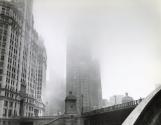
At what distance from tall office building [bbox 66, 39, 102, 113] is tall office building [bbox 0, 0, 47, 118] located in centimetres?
1700

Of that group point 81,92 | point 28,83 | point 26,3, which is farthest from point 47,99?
point 26,3

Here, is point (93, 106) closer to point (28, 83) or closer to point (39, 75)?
point (39, 75)

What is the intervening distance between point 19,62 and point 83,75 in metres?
30.1

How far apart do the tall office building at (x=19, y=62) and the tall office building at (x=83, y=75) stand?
1700 centimetres

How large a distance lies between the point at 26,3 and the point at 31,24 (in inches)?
196

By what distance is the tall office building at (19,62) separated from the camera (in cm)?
3647

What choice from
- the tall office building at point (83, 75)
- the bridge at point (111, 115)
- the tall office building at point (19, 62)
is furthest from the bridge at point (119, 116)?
the tall office building at point (83, 75)

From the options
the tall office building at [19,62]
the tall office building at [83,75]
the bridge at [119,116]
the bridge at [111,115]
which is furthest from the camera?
the tall office building at [83,75]

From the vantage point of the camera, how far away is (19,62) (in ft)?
136

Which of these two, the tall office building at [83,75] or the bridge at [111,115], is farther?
the tall office building at [83,75]

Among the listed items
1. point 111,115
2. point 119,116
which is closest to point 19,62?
point 111,115

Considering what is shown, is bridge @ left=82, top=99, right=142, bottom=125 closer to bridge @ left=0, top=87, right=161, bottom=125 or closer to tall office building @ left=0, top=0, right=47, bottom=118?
bridge @ left=0, top=87, right=161, bottom=125

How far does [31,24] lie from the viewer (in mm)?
48781

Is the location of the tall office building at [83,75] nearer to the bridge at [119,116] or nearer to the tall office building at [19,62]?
the tall office building at [19,62]
